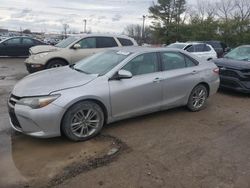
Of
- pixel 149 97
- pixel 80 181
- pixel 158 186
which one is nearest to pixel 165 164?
pixel 158 186

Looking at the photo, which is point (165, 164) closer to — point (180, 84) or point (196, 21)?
point (180, 84)

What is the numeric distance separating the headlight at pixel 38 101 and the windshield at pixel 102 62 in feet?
3.71

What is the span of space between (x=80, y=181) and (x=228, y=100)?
5823 mm

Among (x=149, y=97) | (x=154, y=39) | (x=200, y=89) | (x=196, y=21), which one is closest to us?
(x=149, y=97)

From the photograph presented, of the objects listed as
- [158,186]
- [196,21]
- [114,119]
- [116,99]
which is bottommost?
[158,186]

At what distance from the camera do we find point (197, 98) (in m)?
7.41

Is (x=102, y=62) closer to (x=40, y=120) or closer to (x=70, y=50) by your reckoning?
(x=40, y=120)

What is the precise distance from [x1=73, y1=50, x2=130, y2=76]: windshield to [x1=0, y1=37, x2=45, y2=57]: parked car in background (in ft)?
44.3

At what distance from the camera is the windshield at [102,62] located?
6.11m

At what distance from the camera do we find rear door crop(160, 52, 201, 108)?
21.9ft

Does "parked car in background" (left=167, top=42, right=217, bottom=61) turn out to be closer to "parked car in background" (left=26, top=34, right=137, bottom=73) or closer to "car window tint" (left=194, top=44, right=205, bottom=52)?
"car window tint" (left=194, top=44, right=205, bottom=52)

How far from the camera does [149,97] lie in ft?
20.7

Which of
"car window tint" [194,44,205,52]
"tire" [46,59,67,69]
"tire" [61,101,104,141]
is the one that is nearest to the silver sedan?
"tire" [61,101,104,141]

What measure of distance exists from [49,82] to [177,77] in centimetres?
264
